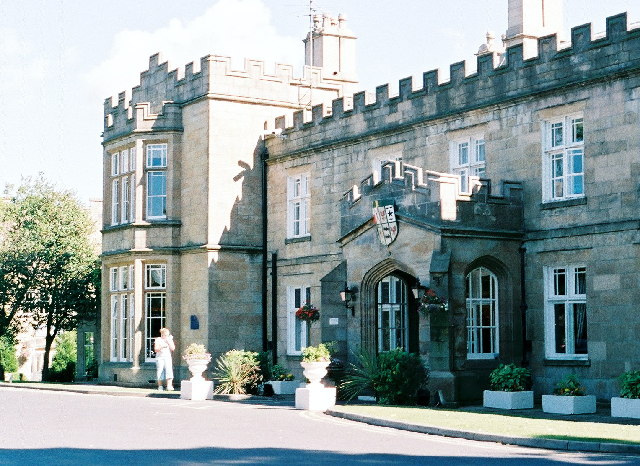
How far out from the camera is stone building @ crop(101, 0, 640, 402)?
21.4m

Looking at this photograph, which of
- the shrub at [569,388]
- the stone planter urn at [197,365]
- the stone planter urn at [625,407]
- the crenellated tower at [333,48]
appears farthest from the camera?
the crenellated tower at [333,48]

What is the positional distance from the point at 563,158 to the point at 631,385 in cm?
550

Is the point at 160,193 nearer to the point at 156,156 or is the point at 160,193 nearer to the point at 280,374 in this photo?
the point at 156,156

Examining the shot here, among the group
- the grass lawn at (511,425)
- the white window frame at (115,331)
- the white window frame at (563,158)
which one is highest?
the white window frame at (563,158)

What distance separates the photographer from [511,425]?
16953 millimetres

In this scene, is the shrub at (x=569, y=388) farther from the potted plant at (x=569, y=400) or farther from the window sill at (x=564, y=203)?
the window sill at (x=564, y=203)

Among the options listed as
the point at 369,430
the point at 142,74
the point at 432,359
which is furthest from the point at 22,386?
the point at 369,430

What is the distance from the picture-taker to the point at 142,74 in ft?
114

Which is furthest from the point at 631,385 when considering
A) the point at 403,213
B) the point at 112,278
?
the point at 112,278

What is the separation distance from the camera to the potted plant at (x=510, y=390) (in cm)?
2086

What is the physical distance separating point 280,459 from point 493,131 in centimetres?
1261

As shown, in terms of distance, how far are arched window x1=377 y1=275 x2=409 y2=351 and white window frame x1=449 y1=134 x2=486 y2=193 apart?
282 centimetres

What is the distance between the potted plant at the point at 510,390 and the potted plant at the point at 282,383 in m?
7.33

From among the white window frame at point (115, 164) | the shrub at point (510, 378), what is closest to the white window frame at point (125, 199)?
the white window frame at point (115, 164)
